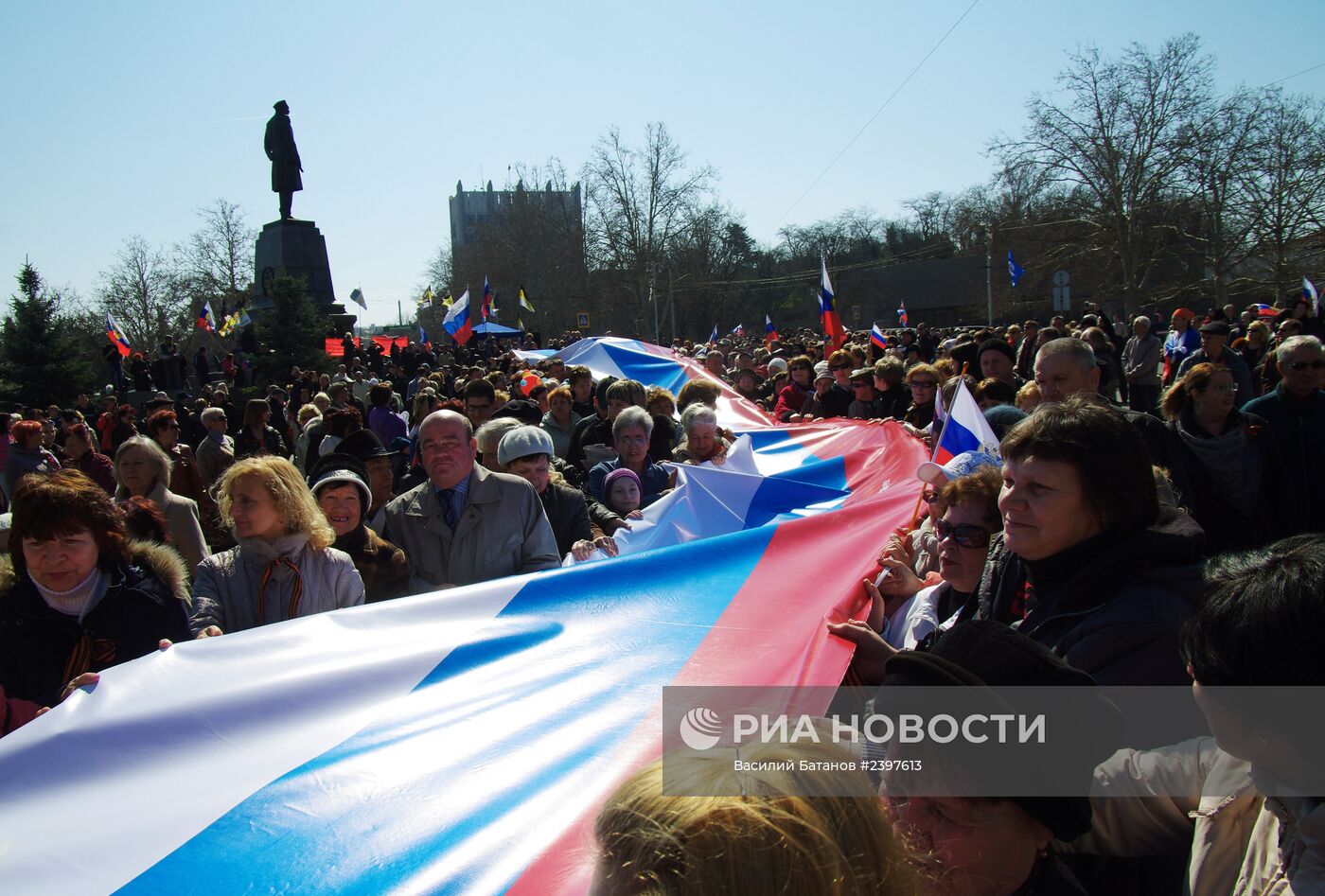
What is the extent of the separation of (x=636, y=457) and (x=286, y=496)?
272 centimetres

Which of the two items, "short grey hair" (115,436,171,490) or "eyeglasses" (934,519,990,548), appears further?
"short grey hair" (115,436,171,490)

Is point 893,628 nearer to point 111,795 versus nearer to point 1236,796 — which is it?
point 1236,796

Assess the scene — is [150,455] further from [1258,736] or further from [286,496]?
[1258,736]

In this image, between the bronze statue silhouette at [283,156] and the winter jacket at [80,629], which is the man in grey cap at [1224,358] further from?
the bronze statue silhouette at [283,156]

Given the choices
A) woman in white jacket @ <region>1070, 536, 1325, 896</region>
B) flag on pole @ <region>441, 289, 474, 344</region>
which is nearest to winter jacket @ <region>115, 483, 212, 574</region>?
woman in white jacket @ <region>1070, 536, 1325, 896</region>

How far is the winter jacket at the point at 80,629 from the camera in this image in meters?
2.83

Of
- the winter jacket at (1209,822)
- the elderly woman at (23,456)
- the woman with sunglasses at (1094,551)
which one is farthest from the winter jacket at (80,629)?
the elderly woman at (23,456)

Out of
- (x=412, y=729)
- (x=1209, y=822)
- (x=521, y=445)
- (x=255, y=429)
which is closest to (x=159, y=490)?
(x=521, y=445)

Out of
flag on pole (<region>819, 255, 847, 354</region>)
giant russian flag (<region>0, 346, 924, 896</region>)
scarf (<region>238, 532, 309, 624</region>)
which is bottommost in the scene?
giant russian flag (<region>0, 346, 924, 896</region>)

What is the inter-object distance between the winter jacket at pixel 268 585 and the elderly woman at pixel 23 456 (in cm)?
656

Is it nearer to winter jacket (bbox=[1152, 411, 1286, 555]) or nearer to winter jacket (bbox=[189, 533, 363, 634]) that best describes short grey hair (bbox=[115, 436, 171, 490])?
winter jacket (bbox=[189, 533, 363, 634])

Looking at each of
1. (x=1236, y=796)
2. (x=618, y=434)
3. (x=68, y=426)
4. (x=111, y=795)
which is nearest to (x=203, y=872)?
(x=111, y=795)

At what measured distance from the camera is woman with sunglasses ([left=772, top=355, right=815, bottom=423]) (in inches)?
425

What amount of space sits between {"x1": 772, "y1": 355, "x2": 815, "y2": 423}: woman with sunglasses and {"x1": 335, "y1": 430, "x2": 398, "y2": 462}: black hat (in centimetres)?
596
